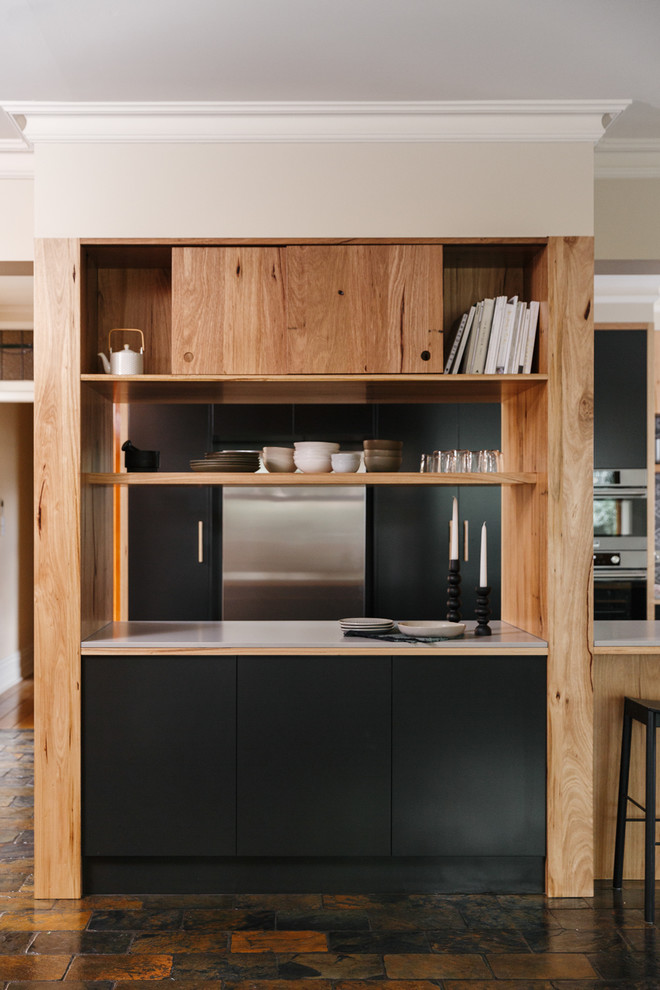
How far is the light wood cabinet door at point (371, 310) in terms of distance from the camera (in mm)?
3021

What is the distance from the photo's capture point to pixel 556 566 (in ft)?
9.91

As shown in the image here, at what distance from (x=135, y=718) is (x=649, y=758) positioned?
1.74 metres

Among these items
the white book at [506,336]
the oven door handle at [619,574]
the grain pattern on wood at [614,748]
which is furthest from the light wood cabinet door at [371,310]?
the oven door handle at [619,574]

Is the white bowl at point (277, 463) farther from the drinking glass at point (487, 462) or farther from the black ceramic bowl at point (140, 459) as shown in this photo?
the drinking glass at point (487, 462)

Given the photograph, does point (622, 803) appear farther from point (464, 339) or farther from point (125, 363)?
point (125, 363)

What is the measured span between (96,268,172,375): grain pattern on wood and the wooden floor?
9.86 feet

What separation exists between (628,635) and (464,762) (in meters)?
0.80

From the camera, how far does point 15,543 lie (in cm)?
698

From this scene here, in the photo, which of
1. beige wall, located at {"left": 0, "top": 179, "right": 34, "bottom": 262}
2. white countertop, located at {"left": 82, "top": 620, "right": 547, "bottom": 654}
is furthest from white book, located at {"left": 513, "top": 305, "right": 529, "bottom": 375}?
beige wall, located at {"left": 0, "top": 179, "right": 34, "bottom": 262}

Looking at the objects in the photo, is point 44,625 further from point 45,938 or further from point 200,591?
point 200,591

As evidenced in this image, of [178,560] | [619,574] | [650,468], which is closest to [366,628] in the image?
[178,560]

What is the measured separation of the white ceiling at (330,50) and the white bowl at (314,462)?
1.24 m

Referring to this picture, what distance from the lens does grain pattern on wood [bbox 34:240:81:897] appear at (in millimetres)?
2959

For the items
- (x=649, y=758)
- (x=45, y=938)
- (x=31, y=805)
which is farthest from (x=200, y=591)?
(x=649, y=758)
